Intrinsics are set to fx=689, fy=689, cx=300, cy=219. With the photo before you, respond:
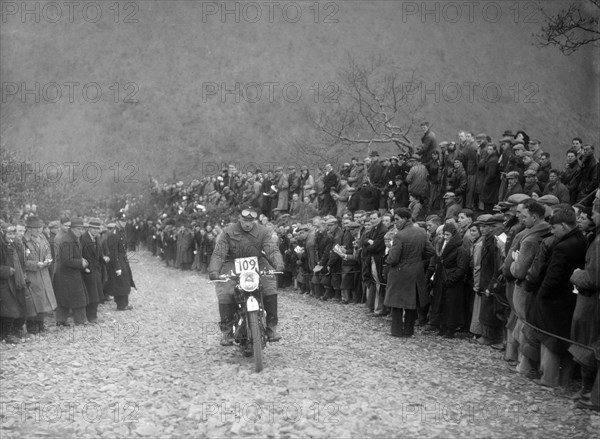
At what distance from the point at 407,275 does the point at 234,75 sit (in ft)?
182

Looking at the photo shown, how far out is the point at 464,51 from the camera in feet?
185

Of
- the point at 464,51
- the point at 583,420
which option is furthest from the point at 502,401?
the point at 464,51

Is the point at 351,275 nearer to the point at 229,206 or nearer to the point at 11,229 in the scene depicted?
the point at 11,229

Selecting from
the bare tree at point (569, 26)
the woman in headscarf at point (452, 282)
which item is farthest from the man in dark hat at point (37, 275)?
the bare tree at point (569, 26)

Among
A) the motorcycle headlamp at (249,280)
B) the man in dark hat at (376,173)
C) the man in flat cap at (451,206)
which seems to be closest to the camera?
the motorcycle headlamp at (249,280)

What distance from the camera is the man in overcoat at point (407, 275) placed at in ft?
38.0

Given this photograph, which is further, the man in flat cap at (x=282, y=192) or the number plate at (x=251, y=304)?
the man in flat cap at (x=282, y=192)

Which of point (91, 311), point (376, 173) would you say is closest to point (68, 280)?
point (91, 311)

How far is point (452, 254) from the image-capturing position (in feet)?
38.1

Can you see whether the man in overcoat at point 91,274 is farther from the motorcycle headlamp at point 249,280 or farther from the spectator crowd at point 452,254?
the motorcycle headlamp at point 249,280

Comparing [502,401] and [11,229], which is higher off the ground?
[11,229]

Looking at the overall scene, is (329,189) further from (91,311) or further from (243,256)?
Result: (243,256)

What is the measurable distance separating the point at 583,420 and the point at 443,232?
18.9ft

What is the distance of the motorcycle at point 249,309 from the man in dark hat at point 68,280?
16.0 ft
